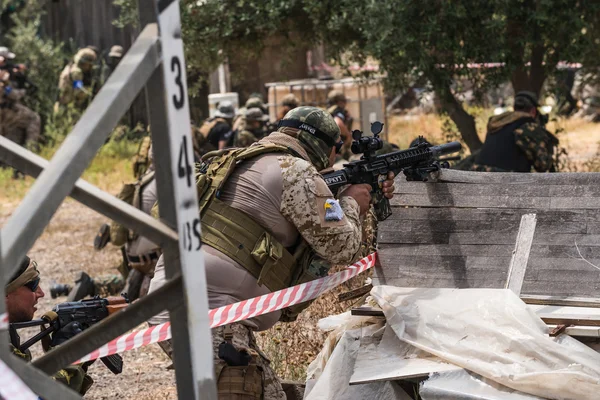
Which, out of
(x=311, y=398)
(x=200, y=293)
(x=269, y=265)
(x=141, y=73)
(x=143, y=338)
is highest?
(x=141, y=73)

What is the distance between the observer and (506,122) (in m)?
8.34

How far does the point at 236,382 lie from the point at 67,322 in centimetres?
81

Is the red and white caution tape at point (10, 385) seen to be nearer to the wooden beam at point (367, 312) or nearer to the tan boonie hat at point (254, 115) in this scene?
the wooden beam at point (367, 312)

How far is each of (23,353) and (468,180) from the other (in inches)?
95.2

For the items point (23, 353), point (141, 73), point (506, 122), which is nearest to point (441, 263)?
point (23, 353)

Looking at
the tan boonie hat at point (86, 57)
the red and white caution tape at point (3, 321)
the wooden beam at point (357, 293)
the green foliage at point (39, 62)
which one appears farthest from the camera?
the green foliage at point (39, 62)

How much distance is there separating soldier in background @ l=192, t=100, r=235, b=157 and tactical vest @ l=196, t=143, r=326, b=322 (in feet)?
20.0

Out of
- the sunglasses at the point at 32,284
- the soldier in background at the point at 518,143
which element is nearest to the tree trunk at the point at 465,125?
the soldier in background at the point at 518,143

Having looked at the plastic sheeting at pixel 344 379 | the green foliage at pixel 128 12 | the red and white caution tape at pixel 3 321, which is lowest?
the plastic sheeting at pixel 344 379

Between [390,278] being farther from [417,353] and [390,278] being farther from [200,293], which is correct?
[200,293]

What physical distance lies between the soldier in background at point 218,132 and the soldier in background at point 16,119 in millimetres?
6159

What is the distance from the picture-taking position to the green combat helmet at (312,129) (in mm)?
4617

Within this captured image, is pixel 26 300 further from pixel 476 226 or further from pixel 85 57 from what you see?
pixel 85 57

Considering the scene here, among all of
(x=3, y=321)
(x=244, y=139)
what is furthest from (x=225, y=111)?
(x=3, y=321)
